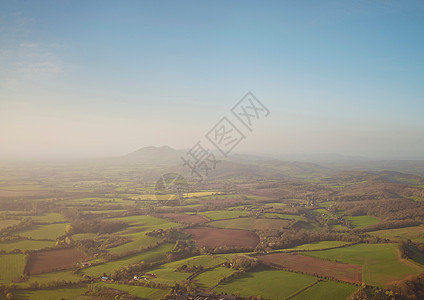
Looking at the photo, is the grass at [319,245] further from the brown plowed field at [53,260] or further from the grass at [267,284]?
the brown plowed field at [53,260]

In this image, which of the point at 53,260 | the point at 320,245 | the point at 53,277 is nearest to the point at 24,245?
the point at 53,260

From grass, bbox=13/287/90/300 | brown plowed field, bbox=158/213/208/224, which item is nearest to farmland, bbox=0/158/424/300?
grass, bbox=13/287/90/300

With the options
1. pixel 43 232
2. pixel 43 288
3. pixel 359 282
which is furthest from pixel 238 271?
pixel 43 232

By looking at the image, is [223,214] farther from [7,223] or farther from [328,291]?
[7,223]

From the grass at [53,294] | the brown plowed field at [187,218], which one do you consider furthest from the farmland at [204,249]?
the brown plowed field at [187,218]

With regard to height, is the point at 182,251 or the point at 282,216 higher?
the point at 282,216

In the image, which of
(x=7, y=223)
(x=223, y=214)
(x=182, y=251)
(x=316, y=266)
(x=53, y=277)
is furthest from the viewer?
(x=223, y=214)

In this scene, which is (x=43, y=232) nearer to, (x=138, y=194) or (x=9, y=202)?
(x=9, y=202)
